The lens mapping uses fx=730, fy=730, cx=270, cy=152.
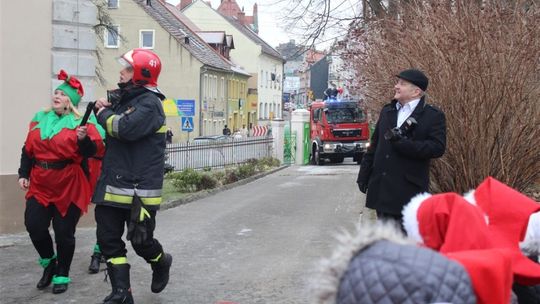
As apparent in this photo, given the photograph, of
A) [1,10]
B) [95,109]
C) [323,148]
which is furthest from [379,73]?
[323,148]

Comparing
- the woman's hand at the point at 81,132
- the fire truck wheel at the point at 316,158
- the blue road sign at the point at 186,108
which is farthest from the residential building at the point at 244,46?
the woman's hand at the point at 81,132

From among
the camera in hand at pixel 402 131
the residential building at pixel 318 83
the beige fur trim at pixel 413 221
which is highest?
the residential building at pixel 318 83

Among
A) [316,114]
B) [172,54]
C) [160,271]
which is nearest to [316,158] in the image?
[316,114]

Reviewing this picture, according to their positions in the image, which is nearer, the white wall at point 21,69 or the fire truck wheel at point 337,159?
the white wall at point 21,69

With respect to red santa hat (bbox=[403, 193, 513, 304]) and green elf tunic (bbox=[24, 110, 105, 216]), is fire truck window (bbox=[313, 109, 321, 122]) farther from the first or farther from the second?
red santa hat (bbox=[403, 193, 513, 304])

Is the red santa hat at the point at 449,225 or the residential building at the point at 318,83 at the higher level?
the residential building at the point at 318,83

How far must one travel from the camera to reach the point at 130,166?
5461mm

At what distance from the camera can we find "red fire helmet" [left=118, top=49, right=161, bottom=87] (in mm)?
5492

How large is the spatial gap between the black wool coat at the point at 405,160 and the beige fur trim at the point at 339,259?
3199 mm

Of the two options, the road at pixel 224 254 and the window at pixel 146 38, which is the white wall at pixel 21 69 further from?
the window at pixel 146 38

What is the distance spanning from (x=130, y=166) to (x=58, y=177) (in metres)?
1.02

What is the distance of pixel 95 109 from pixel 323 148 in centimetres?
2645

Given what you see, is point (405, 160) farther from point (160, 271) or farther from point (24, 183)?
point (24, 183)

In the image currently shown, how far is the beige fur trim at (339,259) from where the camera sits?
219 cm
